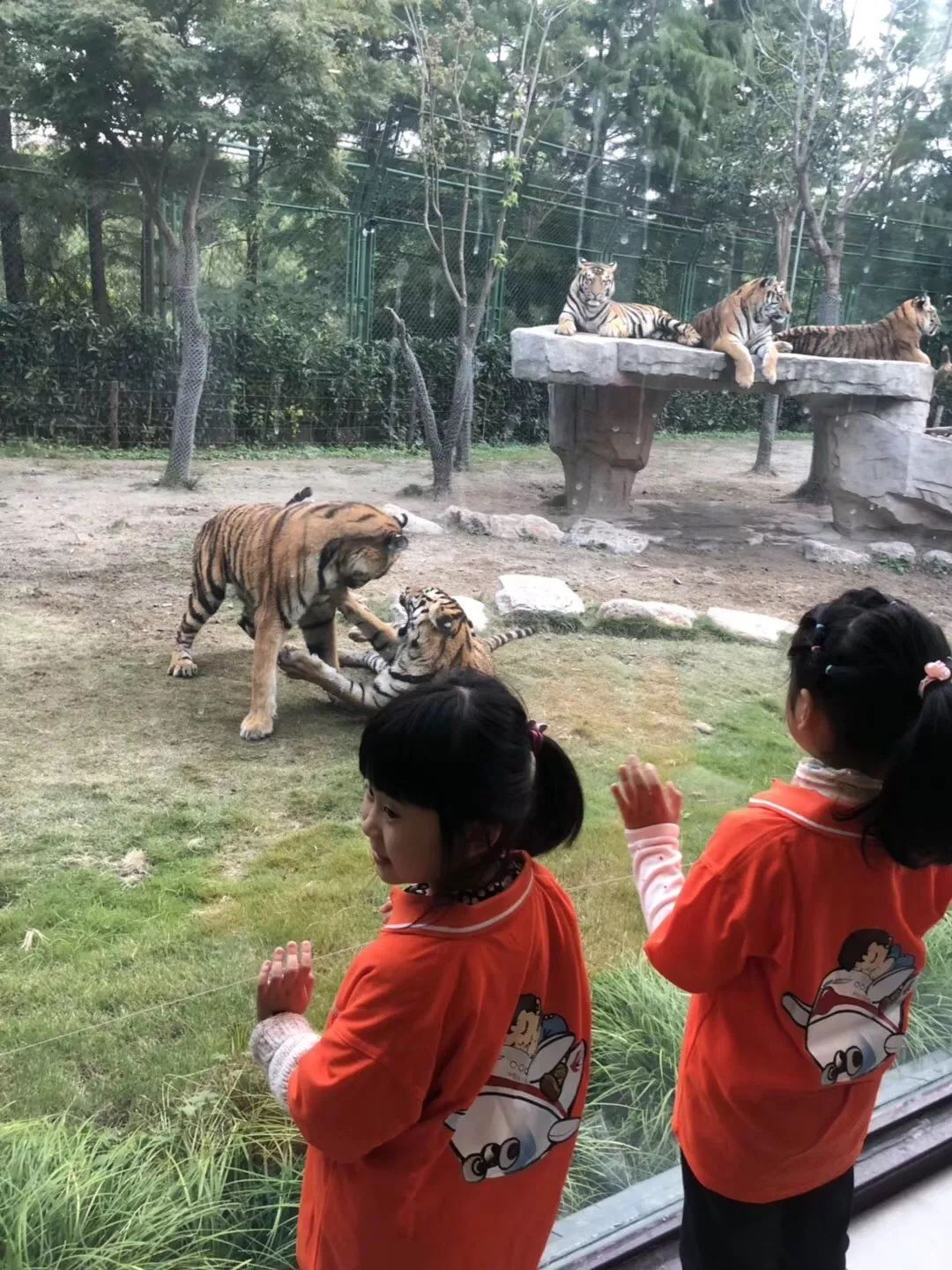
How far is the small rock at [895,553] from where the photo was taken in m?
2.41

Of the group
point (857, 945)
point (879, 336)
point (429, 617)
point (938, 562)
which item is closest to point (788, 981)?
point (857, 945)

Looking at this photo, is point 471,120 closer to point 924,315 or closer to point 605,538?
point 605,538

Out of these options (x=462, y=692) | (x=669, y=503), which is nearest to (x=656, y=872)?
(x=462, y=692)

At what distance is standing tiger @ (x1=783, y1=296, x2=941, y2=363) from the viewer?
2.15 meters

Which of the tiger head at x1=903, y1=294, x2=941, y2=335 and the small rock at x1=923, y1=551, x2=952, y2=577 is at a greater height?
the tiger head at x1=903, y1=294, x2=941, y2=335

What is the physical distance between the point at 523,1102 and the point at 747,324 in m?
1.54

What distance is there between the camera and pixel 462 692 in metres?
0.83

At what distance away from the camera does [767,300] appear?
6.63 feet

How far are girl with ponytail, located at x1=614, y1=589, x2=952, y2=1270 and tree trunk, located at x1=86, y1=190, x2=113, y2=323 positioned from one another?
2.77 ft

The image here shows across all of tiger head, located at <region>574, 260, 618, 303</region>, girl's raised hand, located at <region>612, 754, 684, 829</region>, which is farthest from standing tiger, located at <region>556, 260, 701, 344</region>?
girl's raised hand, located at <region>612, 754, 684, 829</region>

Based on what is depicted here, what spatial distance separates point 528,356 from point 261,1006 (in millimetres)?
1167

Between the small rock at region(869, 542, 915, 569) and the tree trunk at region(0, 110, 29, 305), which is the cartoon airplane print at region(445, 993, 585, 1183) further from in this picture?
the small rock at region(869, 542, 915, 569)

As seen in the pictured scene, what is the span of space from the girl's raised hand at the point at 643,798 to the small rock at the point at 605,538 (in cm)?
100

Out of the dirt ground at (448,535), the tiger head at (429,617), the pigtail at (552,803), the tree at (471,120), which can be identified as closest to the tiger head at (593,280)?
the tree at (471,120)
